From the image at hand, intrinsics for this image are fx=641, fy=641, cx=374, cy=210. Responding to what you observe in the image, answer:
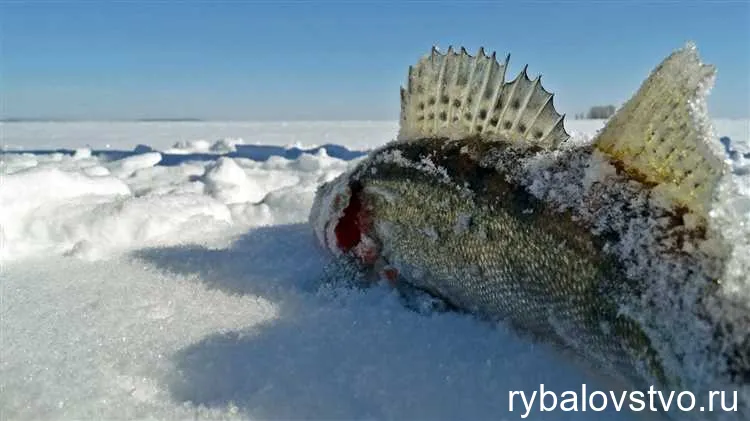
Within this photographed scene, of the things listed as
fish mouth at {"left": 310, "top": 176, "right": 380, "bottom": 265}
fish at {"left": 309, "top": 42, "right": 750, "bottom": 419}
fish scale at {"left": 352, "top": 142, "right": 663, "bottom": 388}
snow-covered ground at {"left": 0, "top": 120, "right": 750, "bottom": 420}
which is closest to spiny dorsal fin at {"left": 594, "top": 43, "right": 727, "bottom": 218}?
fish at {"left": 309, "top": 42, "right": 750, "bottom": 419}

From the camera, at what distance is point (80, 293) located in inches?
99.0

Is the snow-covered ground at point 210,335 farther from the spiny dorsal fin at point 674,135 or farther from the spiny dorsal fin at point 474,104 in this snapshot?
the spiny dorsal fin at point 674,135

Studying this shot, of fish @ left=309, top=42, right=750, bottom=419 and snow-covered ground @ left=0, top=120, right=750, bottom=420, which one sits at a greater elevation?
fish @ left=309, top=42, right=750, bottom=419

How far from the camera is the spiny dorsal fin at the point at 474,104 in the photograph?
2.26 m

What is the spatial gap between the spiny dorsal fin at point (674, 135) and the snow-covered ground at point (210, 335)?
1.29 ft

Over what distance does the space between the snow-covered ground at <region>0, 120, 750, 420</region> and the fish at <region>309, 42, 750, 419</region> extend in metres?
0.15

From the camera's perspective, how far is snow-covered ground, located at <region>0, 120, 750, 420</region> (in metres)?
1.64

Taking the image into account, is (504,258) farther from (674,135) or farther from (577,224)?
(674,135)

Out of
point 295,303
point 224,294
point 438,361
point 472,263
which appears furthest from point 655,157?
point 224,294

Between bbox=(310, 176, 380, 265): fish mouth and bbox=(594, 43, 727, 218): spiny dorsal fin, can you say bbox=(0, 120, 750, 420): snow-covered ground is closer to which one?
bbox=(310, 176, 380, 265): fish mouth

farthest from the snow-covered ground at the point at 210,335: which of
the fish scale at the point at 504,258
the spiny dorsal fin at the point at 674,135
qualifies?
the spiny dorsal fin at the point at 674,135

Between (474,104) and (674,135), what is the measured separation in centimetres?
93

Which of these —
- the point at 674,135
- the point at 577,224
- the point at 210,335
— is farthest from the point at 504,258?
the point at 210,335

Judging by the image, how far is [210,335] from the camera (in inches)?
80.5
